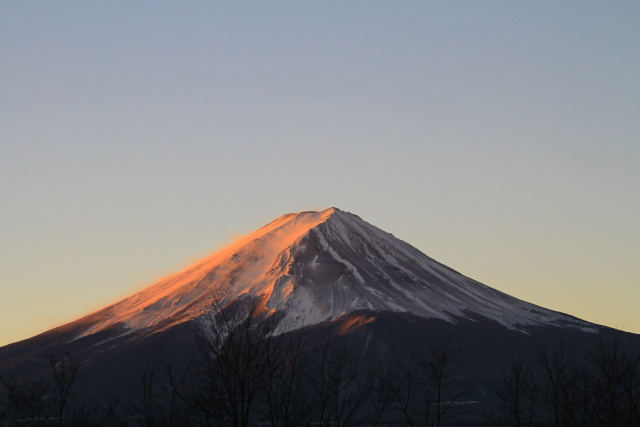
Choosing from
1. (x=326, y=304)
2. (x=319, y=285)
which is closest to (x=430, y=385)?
(x=326, y=304)

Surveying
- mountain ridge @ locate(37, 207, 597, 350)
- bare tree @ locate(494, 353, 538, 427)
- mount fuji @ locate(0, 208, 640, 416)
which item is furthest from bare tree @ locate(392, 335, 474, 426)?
mountain ridge @ locate(37, 207, 597, 350)

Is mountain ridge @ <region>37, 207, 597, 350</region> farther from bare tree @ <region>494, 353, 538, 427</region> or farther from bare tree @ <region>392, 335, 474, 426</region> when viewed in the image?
bare tree @ <region>494, 353, 538, 427</region>

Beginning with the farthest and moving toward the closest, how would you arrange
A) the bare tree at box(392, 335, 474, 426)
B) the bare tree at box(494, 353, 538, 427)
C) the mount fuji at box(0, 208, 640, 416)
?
the mount fuji at box(0, 208, 640, 416)
the bare tree at box(392, 335, 474, 426)
the bare tree at box(494, 353, 538, 427)

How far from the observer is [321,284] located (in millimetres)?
124250

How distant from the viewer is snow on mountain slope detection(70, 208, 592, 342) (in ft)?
398

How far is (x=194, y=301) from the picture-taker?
409ft

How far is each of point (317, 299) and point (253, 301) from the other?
34.0ft

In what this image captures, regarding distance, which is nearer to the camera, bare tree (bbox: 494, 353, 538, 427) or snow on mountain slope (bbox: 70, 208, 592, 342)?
bare tree (bbox: 494, 353, 538, 427)

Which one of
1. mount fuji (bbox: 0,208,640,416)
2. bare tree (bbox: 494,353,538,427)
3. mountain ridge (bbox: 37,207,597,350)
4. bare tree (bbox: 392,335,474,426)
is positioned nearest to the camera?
bare tree (bbox: 494,353,538,427)

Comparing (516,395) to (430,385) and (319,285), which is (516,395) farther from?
(319,285)

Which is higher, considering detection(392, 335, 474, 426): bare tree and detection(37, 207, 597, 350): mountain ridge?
detection(37, 207, 597, 350): mountain ridge

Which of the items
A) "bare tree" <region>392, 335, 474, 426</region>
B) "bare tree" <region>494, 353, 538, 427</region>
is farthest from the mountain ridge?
"bare tree" <region>494, 353, 538, 427</region>

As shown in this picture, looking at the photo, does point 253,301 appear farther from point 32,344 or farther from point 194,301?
point 32,344

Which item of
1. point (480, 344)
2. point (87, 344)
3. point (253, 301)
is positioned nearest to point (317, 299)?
point (253, 301)
